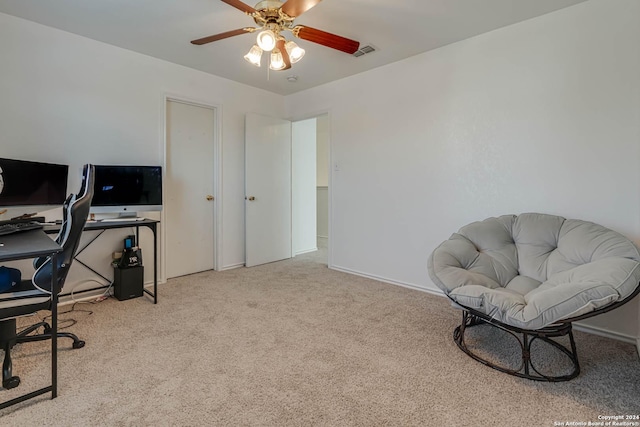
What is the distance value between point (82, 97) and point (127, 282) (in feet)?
5.84

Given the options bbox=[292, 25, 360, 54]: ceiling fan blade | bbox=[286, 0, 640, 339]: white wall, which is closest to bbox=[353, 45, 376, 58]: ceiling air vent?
bbox=[286, 0, 640, 339]: white wall

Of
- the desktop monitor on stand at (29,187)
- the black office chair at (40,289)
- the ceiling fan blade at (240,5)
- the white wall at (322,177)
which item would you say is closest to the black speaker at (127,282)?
the desktop monitor on stand at (29,187)

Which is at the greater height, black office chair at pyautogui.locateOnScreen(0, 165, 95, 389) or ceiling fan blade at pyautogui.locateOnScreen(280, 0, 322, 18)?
ceiling fan blade at pyautogui.locateOnScreen(280, 0, 322, 18)

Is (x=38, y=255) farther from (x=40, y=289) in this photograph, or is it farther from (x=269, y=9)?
(x=269, y=9)

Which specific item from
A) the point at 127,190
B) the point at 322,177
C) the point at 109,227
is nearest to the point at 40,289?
the point at 109,227

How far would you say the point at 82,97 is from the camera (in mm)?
2920

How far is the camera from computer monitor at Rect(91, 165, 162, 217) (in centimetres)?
287

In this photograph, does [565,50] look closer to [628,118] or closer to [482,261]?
[628,118]

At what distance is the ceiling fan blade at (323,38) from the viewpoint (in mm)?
2103

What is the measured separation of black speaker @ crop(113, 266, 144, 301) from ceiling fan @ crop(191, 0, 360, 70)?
2.16 meters

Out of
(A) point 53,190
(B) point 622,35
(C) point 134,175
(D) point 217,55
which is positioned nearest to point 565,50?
(B) point 622,35

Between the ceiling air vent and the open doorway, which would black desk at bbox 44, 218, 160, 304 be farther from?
the ceiling air vent

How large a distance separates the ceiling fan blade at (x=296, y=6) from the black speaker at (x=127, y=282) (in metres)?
2.62

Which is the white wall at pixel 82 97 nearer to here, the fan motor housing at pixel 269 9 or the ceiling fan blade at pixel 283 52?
the ceiling fan blade at pixel 283 52
